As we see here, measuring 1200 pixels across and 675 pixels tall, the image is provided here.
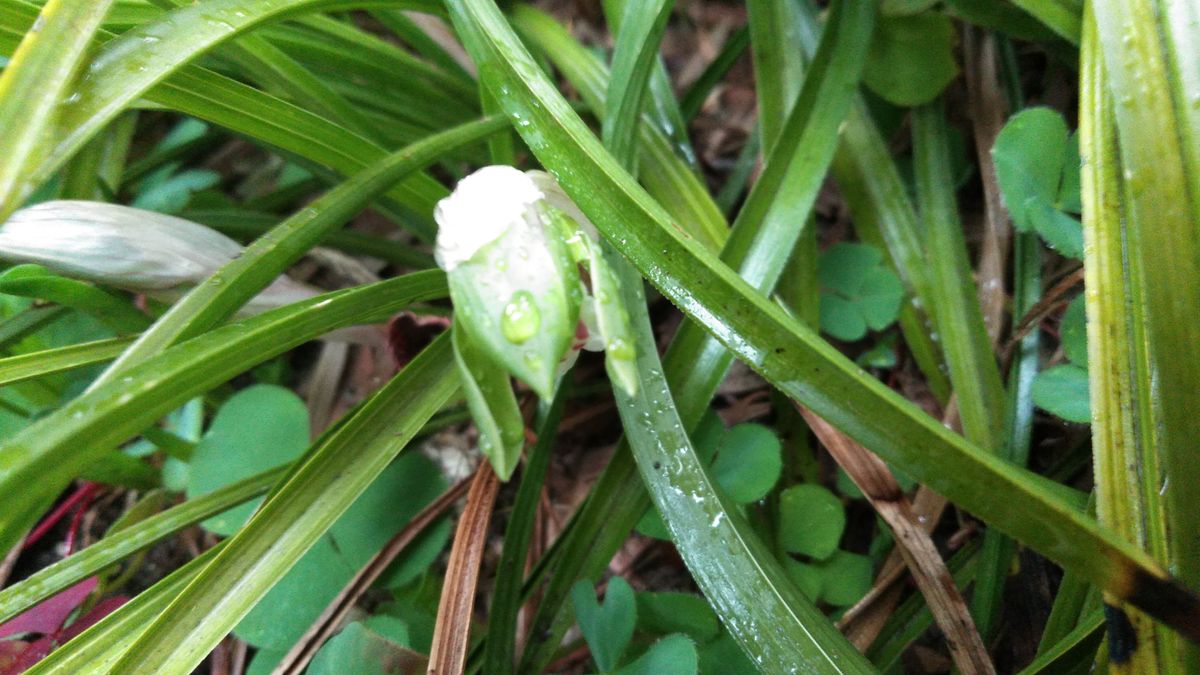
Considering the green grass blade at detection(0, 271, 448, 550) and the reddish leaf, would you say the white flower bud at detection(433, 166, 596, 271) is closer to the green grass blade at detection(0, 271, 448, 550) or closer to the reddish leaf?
the green grass blade at detection(0, 271, 448, 550)

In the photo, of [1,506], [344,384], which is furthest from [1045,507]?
[344,384]

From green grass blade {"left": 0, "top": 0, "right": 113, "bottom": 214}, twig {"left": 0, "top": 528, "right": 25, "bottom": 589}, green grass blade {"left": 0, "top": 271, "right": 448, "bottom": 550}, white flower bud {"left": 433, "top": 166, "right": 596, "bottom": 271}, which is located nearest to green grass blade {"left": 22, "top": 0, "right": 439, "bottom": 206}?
green grass blade {"left": 0, "top": 0, "right": 113, "bottom": 214}

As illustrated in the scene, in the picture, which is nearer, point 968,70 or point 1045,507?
point 1045,507

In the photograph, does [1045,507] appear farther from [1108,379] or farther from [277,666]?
[277,666]

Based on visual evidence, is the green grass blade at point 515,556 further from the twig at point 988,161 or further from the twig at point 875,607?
the twig at point 988,161

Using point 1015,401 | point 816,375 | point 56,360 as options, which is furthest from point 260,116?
point 1015,401

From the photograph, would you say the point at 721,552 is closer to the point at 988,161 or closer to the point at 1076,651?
the point at 1076,651

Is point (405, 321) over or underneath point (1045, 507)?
over

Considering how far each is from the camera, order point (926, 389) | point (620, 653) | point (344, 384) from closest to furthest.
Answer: point (620, 653)
point (926, 389)
point (344, 384)
